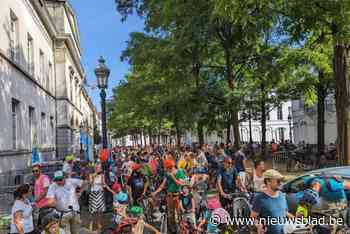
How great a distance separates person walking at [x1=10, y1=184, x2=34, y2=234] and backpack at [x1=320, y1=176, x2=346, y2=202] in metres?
4.87

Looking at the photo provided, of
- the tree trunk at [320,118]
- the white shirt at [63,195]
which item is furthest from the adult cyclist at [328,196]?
the tree trunk at [320,118]

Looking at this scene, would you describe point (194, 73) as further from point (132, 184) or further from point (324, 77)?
point (132, 184)

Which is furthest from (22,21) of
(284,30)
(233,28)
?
(284,30)

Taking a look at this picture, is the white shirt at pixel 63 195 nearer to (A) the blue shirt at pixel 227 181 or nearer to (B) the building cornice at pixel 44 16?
(A) the blue shirt at pixel 227 181

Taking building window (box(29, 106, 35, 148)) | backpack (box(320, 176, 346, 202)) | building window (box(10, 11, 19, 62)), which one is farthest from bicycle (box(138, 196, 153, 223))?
building window (box(29, 106, 35, 148))

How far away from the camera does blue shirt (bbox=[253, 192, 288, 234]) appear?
5.13 meters

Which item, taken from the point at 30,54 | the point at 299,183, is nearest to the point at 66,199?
the point at 299,183

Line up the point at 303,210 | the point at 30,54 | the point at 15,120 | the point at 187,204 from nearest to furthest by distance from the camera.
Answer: the point at 303,210 → the point at 187,204 → the point at 15,120 → the point at 30,54

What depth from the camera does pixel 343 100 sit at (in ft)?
42.5

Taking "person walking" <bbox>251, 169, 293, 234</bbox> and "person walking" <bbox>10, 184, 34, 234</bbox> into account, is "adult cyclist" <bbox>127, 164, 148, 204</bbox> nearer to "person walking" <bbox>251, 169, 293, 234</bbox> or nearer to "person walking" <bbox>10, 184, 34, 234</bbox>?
"person walking" <bbox>10, 184, 34, 234</bbox>

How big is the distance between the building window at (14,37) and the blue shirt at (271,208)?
55.0 ft

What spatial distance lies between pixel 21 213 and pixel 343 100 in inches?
404

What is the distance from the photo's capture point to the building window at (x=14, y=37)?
1953 cm

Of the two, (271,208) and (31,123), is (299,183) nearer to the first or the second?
(271,208)
